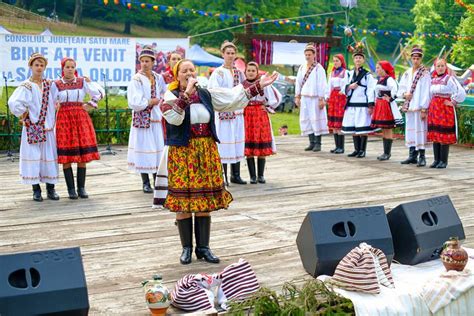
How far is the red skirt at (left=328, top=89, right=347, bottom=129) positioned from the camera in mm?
11316

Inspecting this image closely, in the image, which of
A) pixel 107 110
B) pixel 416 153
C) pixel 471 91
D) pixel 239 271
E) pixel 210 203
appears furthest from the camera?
pixel 471 91

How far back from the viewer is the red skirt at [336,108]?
1132 cm

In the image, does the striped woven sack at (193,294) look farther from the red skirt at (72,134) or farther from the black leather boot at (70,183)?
the black leather boot at (70,183)

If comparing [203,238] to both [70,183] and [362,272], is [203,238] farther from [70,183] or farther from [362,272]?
[70,183]

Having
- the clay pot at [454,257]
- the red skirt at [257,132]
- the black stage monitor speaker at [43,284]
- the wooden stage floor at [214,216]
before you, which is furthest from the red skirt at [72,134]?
the clay pot at [454,257]

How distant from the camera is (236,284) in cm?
473

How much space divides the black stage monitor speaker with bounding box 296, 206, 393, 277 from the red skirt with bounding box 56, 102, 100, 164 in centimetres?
329

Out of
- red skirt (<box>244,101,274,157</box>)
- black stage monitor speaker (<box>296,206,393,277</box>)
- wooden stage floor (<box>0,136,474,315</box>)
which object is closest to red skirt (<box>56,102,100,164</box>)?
wooden stage floor (<box>0,136,474,315</box>)

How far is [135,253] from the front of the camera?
19.4ft

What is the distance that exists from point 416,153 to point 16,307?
24.1ft

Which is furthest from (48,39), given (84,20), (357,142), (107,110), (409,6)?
(409,6)

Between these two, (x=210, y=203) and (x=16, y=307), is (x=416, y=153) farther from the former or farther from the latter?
(x=16, y=307)

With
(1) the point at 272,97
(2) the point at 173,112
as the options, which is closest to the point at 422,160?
(1) the point at 272,97

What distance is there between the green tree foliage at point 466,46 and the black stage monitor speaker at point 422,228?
2790 centimetres
